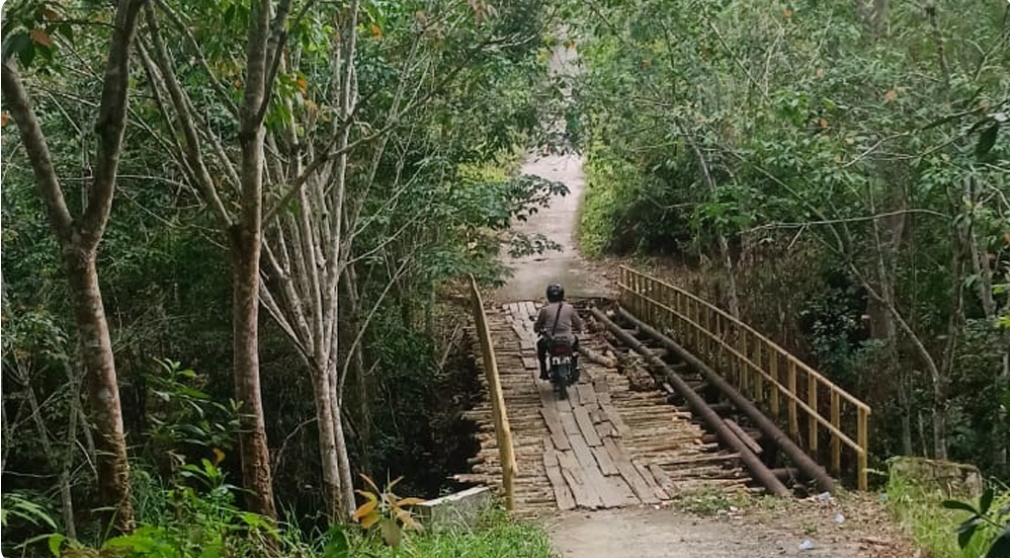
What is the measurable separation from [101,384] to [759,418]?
9.31 meters

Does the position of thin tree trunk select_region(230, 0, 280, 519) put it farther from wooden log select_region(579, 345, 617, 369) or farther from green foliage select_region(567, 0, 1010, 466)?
wooden log select_region(579, 345, 617, 369)

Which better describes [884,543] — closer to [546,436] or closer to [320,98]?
[546,436]

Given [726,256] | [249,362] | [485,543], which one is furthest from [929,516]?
[726,256]

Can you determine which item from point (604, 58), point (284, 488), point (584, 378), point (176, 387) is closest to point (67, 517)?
point (176, 387)

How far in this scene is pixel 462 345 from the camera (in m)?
16.8

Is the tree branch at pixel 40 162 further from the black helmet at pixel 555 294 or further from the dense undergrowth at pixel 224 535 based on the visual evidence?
the black helmet at pixel 555 294

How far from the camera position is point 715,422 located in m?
11.9

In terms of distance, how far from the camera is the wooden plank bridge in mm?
9484

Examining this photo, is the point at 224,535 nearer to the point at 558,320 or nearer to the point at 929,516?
the point at 929,516

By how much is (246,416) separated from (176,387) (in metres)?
1.03

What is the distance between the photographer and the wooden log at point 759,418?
1020 cm

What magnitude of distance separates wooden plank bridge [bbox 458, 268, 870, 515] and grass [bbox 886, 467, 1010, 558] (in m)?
1.12

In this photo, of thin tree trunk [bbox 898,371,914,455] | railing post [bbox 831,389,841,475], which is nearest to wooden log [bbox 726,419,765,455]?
railing post [bbox 831,389,841,475]

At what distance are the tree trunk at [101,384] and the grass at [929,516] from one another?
4544 mm
